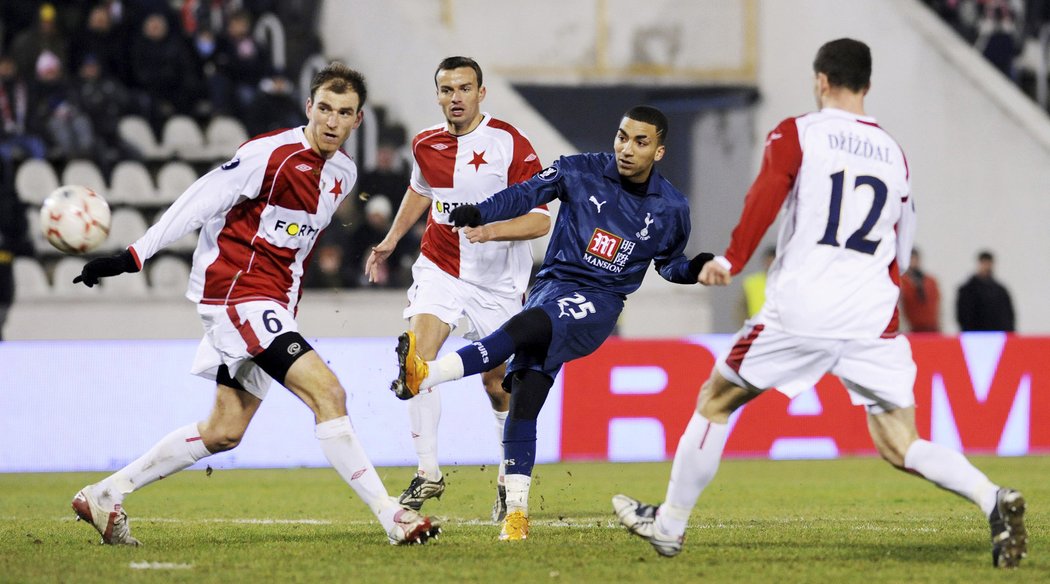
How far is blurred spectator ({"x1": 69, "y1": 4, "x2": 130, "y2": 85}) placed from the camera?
1723 centimetres

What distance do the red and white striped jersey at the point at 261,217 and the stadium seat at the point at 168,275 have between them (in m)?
9.83

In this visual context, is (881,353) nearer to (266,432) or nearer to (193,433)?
(193,433)

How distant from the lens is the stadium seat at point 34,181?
16500mm

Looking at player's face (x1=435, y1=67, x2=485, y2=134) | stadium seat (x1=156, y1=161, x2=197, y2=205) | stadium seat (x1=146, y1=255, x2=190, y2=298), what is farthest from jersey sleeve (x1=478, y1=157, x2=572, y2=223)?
stadium seat (x1=156, y1=161, x2=197, y2=205)

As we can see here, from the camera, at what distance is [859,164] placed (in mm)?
5914

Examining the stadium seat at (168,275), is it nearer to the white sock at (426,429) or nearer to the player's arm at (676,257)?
the white sock at (426,429)

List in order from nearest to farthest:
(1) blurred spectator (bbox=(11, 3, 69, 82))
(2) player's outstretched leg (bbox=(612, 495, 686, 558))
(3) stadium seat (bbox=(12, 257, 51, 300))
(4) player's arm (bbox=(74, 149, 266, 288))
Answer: (2) player's outstretched leg (bbox=(612, 495, 686, 558)) < (4) player's arm (bbox=(74, 149, 266, 288)) < (3) stadium seat (bbox=(12, 257, 51, 300)) < (1) blurred spectator (bbox=(11, 3, 69, 82))

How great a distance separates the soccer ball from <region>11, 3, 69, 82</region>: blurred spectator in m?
10.7

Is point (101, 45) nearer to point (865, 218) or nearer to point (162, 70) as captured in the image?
point (162, 70)

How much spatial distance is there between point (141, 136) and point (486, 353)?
11655mm

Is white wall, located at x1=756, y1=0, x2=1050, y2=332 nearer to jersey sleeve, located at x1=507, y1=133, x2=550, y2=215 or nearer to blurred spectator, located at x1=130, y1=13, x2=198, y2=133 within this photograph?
blurred spectator, located at x1=130, y1=13, x2=198, y2=133

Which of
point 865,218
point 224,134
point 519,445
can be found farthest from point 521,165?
point 224,134

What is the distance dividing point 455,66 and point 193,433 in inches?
94.4

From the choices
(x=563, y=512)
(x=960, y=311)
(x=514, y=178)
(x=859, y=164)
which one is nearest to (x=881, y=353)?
(x=859, y=164)
